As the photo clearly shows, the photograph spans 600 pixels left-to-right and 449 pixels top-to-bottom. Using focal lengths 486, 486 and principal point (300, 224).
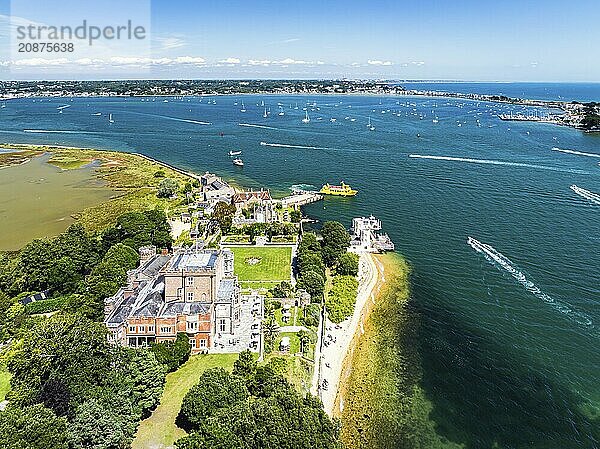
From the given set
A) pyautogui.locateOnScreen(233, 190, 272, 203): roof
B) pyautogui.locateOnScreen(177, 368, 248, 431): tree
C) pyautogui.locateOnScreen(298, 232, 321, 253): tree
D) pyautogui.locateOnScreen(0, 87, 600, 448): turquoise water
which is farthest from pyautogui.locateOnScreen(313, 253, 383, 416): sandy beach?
pyautogui.locateOnScreen(233, 190, 272, 203): roof

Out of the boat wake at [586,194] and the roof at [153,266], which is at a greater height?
the boat wake at [586,194]

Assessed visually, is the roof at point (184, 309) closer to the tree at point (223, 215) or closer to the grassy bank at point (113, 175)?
the tree at point (223, 215)

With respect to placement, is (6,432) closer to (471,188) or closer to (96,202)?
(96,202)

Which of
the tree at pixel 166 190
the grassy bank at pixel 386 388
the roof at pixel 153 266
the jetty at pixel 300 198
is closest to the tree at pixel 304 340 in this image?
the grassy bank at pixel 386 388

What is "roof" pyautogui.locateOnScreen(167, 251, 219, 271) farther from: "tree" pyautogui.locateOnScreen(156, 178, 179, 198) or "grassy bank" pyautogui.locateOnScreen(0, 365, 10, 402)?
"tree" pyautogui.locateOnScreen(156, 178, 179, 198)

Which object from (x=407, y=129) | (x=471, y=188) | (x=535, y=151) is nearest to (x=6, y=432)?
(x=471, y=188)

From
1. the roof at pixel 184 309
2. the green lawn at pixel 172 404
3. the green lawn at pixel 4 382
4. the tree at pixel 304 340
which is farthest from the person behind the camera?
the tree at pixel 304 340

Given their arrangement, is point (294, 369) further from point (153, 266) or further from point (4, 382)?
point (4, 382)

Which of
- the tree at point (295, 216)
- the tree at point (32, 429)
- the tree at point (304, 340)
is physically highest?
the tree at point (295, 216)
